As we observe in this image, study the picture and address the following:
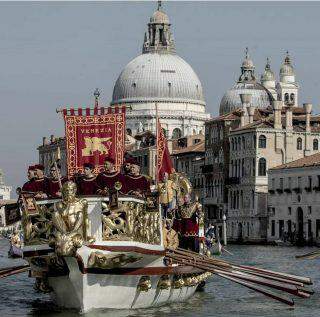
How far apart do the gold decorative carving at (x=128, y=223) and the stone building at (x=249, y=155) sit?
67928 mm

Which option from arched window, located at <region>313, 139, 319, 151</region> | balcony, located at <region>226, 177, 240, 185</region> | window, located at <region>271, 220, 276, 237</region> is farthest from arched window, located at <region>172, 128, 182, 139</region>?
window, located at <region>271, 220, 276, 237</region>

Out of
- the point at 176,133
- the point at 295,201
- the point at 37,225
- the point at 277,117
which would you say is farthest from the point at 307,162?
the point at 176,133

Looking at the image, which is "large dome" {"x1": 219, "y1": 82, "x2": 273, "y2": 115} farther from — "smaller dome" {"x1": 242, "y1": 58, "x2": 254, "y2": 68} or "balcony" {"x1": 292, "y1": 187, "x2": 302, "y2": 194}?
"balcony" {"x1": 292, "y1": 187, "x2": 302, "y2": 194}

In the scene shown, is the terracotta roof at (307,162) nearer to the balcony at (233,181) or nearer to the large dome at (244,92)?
the balcony at (233,181)

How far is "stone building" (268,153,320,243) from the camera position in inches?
3332

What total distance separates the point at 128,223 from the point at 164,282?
8.39 ft

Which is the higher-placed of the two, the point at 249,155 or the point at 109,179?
the point at 249,155

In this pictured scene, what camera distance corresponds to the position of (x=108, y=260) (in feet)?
79.7

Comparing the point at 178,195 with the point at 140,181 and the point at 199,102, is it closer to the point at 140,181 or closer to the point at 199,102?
the point at 140,181

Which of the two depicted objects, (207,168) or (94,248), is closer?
(94,248)

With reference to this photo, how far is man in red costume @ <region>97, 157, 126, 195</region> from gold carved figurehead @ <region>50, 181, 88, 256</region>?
104 centimetres

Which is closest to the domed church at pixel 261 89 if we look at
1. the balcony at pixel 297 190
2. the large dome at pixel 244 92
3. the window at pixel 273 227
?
the large dome at pixel 244 92

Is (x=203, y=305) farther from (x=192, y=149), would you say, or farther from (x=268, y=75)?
(x=268, y=75)

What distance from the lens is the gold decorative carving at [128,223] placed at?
2453cm
